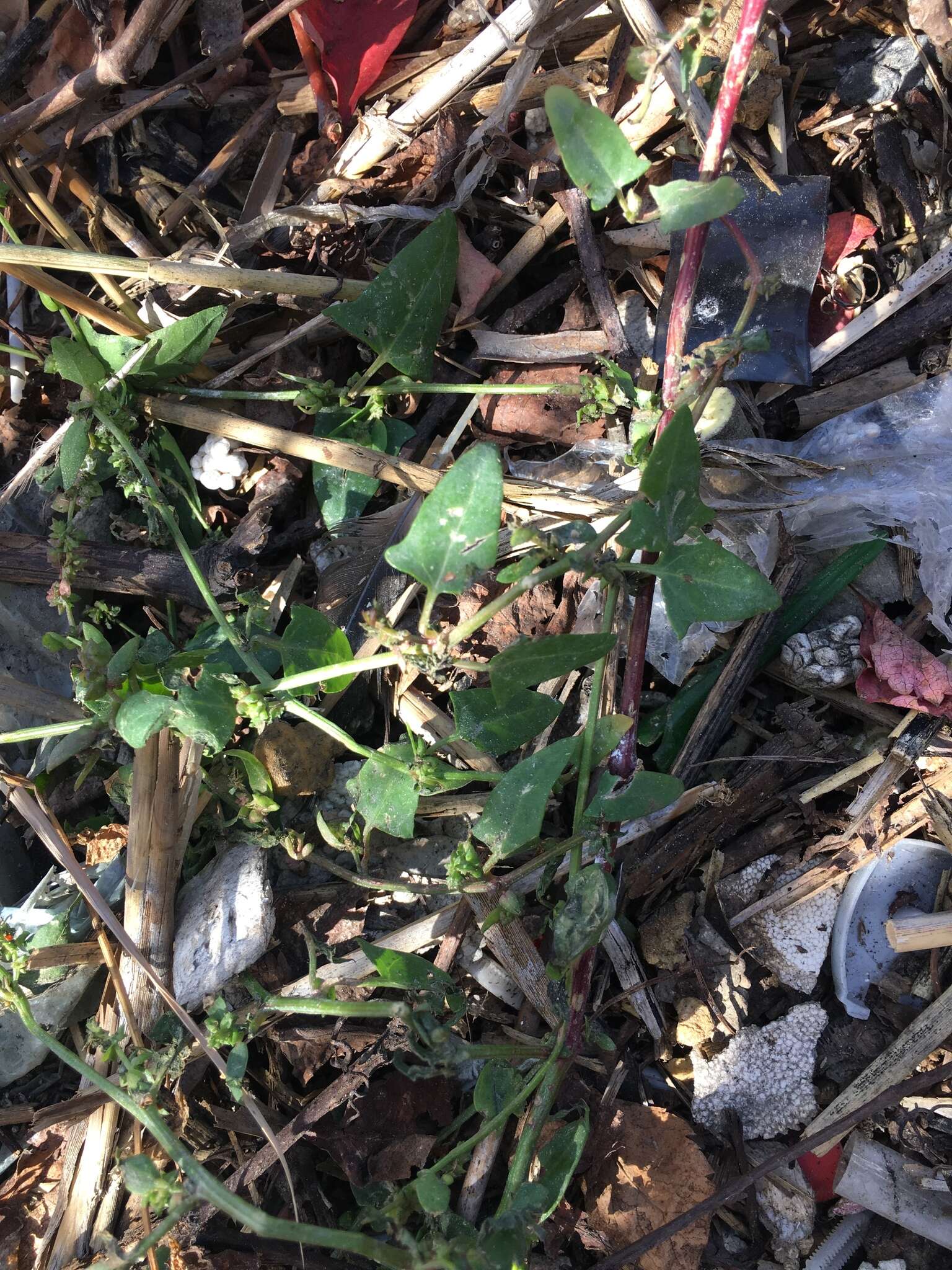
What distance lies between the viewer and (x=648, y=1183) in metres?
1.61

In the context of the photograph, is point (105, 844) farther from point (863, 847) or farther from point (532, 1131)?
point (863, 847)

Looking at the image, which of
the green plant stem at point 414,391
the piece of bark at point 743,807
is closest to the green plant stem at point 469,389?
the green plant stem at point 414,391

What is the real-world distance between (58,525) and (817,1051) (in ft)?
5.46

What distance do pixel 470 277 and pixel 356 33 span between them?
0.56 m

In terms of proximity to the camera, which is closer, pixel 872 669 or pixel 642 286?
pixel 872 669

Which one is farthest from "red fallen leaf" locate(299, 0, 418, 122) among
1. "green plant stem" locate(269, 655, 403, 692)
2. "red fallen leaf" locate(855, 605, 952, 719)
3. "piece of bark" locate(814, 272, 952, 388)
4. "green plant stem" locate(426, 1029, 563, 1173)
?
"green plant stem" locate(426, 1029, 563, 1173)

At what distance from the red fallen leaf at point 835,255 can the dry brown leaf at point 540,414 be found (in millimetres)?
504

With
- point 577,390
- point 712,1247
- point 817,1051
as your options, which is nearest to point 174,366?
point 577,390

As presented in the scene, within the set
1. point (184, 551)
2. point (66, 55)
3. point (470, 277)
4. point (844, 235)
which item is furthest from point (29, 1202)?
point (844, 235)

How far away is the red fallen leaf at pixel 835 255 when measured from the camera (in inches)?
76.3

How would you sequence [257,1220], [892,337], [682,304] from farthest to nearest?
[892,337] → [682,304] → [257,1220]

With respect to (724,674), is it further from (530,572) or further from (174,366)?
(174,366)

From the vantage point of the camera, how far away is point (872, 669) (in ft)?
5.80

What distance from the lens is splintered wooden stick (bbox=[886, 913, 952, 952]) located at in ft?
5.45
